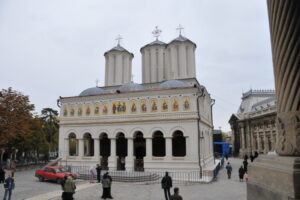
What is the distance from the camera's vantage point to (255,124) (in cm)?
4916

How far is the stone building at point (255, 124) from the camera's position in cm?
4378

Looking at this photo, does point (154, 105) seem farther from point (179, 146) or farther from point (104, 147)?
point (104, 147)

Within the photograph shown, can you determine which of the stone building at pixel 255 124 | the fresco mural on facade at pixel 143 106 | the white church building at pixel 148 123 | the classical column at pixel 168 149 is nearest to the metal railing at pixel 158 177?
the white church building at pixel 148 123

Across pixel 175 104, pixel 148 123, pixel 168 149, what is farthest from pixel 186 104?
pixel 168 149

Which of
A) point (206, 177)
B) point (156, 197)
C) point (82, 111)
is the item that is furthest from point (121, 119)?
point (156, 197)

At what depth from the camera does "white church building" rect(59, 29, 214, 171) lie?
890 inches

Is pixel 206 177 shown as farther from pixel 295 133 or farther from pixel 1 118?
pixel 1 118

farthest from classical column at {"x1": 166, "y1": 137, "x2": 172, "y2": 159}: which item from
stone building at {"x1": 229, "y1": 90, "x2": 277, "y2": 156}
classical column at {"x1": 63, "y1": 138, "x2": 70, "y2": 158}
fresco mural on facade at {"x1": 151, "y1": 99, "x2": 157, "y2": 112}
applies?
stone building at {"x1": 229, "y1": 90, "x2": 277, "y2": 156}

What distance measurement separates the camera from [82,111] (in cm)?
2691

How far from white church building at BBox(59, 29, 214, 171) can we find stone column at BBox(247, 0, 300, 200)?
61.3ft

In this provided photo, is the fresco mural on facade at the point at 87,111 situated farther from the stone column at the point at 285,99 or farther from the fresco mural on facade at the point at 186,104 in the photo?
the stone column at the point at 285,99

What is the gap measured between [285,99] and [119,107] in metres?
22.3

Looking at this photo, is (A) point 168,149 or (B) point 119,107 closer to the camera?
(A) point 168,149

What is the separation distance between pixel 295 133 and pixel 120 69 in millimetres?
31927
